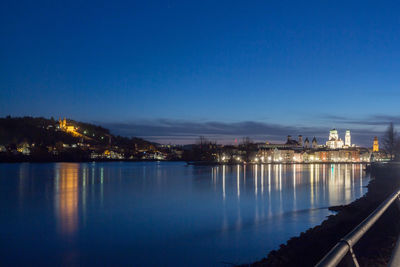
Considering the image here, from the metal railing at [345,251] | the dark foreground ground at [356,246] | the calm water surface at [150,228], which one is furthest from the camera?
the calm water surface at [150,228]

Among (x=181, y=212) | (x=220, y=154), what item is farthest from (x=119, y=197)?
(x=220, y=154)


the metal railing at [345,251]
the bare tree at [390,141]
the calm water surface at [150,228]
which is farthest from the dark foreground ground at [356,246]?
the bare tree at [390,141]

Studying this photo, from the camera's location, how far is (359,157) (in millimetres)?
195875

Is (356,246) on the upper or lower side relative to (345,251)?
lower

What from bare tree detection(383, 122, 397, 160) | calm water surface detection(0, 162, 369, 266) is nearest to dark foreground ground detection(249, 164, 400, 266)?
calm water surface detection(0, 162, 369, 266)

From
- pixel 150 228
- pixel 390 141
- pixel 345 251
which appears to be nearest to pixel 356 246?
pixel 345 251

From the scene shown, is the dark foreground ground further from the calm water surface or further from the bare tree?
the bare tree

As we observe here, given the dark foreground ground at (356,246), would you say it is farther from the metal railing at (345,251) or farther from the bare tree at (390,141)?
the bare tree at (390,141)

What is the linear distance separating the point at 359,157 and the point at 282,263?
202763mm

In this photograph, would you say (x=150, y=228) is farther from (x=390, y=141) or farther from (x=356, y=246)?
(x=390, y=141)

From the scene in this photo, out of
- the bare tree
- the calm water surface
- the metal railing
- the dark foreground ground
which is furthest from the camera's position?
the bare tree

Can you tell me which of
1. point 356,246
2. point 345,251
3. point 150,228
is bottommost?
point 150,228

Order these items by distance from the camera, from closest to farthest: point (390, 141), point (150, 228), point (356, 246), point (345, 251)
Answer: point (345, 251)
point (356, 246)
point (150, 228)
point (390, 141)

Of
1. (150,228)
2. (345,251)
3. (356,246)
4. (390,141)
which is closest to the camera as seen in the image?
(345,251)
